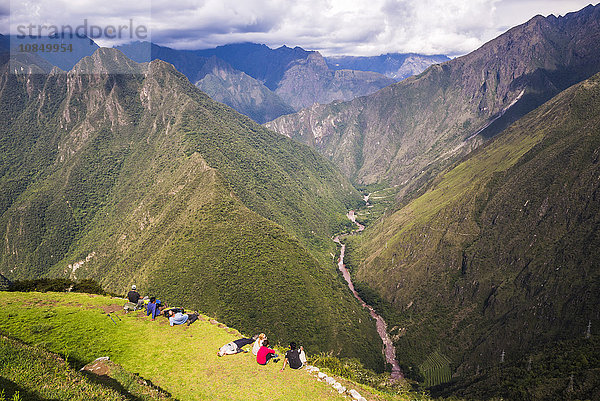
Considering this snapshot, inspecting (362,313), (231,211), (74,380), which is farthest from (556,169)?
(74,380)

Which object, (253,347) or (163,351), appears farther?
(253,347)

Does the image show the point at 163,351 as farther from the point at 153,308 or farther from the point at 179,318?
the point at 153,308

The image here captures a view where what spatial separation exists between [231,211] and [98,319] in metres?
146

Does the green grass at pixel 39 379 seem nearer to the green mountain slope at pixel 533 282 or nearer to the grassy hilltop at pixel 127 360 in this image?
the grassy hilltop at pixel 127 360

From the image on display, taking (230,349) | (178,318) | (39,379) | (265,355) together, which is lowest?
(178,318)

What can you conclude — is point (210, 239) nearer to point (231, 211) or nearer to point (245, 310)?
point (231, 211)

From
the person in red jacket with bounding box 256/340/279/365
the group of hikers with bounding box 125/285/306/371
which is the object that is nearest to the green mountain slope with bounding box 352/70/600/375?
the group of hikers with bounding box 125/285/306/371

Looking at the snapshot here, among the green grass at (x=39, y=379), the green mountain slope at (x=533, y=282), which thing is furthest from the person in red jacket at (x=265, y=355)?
the green mountain slope at (x=533, y=282)

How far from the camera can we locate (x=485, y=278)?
188 metres

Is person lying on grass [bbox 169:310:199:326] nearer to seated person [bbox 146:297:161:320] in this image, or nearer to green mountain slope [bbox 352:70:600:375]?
seated person [bbox 146:297:161:320]

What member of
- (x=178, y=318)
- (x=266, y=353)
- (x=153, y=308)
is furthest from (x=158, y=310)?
(x=266, y=353)

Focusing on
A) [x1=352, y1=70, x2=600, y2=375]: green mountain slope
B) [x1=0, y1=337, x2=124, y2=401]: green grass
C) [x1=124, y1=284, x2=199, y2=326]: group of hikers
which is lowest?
[x1=352, y1=70, x2=600, y2=375]: green mountain slope

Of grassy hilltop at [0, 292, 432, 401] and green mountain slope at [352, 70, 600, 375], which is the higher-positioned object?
grassy hilltop at [0, 292, 432, 401]

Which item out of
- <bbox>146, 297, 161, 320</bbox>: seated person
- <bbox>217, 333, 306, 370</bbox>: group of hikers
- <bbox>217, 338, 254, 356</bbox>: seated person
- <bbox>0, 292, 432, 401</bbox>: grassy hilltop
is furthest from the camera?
<bbox>146, 297, 161, 320</bbox>: seated person
